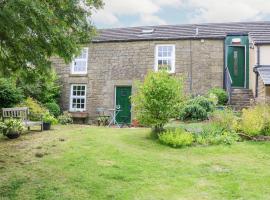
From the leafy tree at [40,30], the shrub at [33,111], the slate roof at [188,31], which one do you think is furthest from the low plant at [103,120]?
the leafy tree at [40,30]

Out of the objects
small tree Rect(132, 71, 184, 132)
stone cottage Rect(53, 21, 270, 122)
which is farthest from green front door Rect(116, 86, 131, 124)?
small tree Rect(132, 71, 184, 132)

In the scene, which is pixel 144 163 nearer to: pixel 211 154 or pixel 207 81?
pixel 211 154

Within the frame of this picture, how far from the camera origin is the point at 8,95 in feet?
61.6

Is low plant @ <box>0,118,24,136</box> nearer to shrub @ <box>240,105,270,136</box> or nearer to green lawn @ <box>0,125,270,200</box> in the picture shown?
green lawn @ <box>0,125,270,200</box>

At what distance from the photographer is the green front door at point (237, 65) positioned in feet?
73.8

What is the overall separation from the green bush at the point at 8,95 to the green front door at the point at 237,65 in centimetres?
1234

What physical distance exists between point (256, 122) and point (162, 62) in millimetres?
10211

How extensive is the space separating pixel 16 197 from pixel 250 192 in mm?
5159

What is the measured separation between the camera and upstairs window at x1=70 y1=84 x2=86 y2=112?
2392cm

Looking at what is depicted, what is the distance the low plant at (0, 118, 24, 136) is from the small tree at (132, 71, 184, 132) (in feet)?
14.9

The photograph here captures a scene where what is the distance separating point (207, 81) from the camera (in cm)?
2189

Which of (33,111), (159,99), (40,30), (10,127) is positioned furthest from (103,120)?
(40,30)

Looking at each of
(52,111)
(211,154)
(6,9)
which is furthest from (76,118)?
(6,9)

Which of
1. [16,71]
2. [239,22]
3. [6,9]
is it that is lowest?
[16,71]
